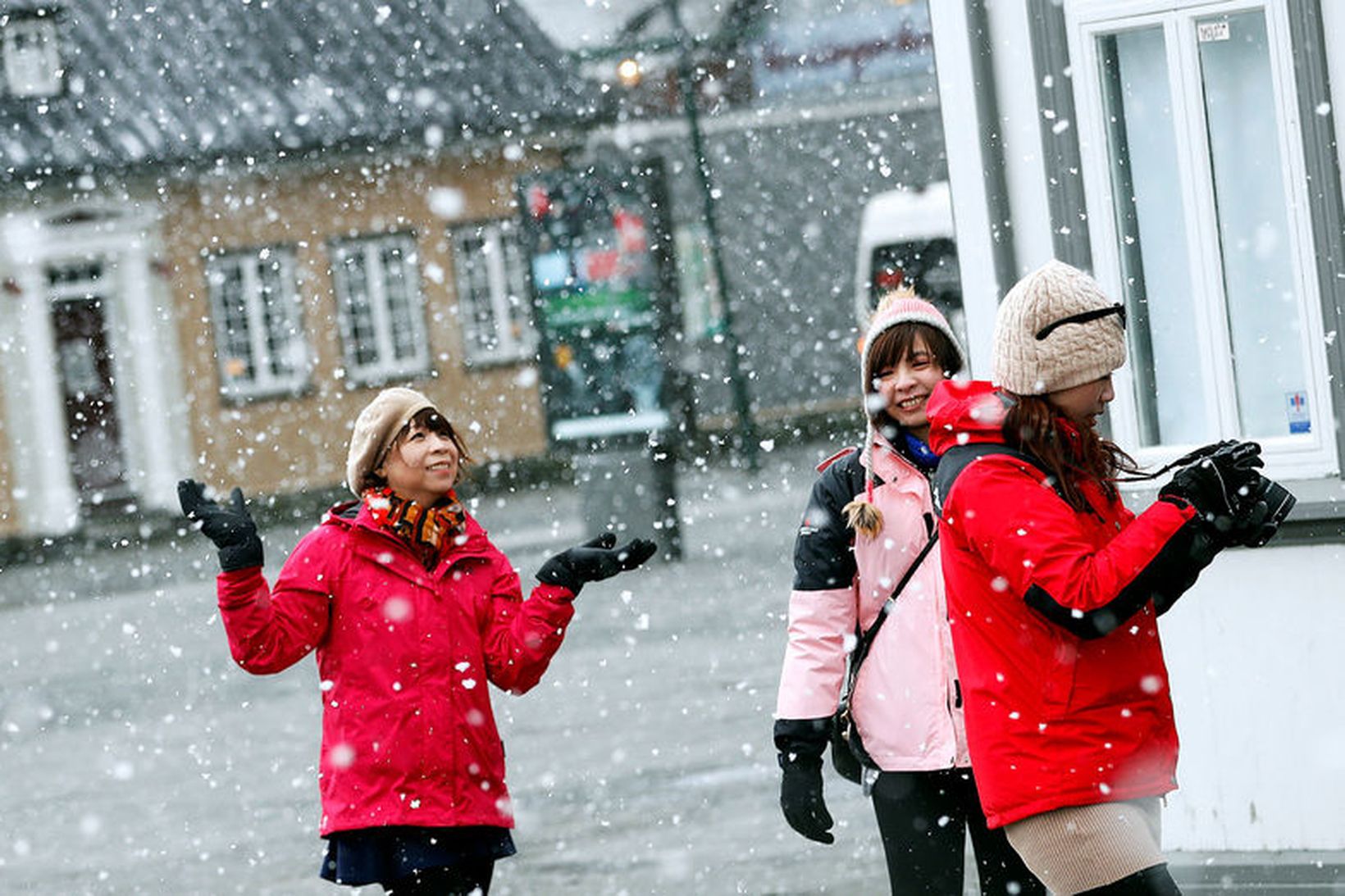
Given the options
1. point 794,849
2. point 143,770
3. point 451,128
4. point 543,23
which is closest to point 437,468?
point 794,849

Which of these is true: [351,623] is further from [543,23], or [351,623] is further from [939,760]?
[543,23]

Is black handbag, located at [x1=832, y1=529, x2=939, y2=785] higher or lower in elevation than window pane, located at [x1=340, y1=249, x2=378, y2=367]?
lower

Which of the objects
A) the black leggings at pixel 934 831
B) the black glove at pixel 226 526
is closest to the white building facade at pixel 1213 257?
the black leggings at pixel 934 831

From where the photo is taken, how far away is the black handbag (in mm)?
4848

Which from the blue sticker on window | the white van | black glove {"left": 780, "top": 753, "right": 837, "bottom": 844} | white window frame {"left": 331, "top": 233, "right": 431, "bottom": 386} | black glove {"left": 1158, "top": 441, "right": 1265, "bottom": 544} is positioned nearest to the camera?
black glove {"left": 1158, "top": 441, "right": 1265, "bottom": 544}

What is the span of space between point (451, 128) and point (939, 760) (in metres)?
27.7

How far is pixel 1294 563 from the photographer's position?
252 inches

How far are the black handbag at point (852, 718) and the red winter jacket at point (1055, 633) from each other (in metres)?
0.85

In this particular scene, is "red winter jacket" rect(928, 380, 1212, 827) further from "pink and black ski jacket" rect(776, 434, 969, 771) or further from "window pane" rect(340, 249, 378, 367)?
"window pane" rect(340, 249, 378, 367)

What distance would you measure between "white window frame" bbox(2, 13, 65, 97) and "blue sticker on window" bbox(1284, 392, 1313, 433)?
27.0 metres

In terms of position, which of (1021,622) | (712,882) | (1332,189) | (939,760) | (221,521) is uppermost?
(1332,189)

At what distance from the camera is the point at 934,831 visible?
4.81m

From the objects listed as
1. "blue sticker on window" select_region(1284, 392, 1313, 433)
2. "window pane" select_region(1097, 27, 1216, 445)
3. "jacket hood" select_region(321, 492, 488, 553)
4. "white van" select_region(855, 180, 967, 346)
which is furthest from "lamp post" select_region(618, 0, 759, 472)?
"jacket hood" select_region(321, 492, 488, 553)

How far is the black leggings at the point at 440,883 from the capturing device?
4812 millimetres
